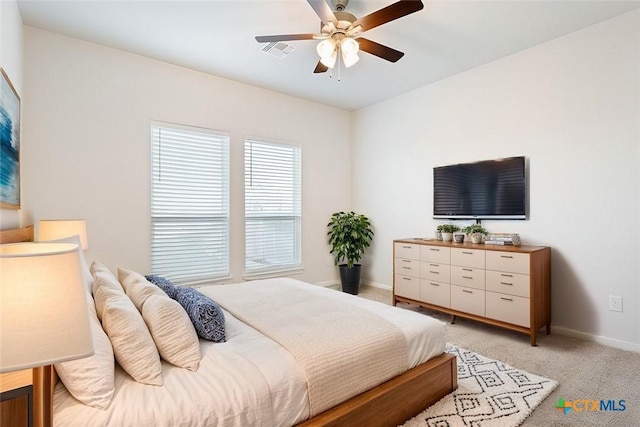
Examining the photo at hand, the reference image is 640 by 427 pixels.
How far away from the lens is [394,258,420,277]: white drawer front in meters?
3.89

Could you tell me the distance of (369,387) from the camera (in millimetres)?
1687

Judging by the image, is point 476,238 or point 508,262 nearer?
point 508,262

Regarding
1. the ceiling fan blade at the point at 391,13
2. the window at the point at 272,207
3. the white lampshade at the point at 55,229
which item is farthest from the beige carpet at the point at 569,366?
the white lampshade at the point at 55,229

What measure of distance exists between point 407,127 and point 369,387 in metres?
3.81

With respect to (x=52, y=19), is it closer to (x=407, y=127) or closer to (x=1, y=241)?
(x=1, y=241)

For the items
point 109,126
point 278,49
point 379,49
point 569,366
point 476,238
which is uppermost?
point 278,49

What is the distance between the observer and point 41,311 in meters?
0.82

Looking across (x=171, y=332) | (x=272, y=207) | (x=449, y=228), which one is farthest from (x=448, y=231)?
(x=171, y=332)

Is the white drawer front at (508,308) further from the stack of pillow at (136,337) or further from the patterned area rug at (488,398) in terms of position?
the stack of pillow at (136,337)

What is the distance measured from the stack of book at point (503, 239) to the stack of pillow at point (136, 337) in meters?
2.90

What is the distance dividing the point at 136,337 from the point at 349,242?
12.6ft

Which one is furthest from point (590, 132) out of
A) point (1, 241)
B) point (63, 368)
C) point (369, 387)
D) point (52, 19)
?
point (52, 19)

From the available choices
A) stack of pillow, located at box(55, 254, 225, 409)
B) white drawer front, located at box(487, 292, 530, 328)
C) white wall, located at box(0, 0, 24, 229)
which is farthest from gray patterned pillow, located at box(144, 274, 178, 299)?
white drawer front, located at box(487, 292, 530, 328)

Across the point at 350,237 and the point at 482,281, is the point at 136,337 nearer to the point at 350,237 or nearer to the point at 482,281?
the point at 482,281
